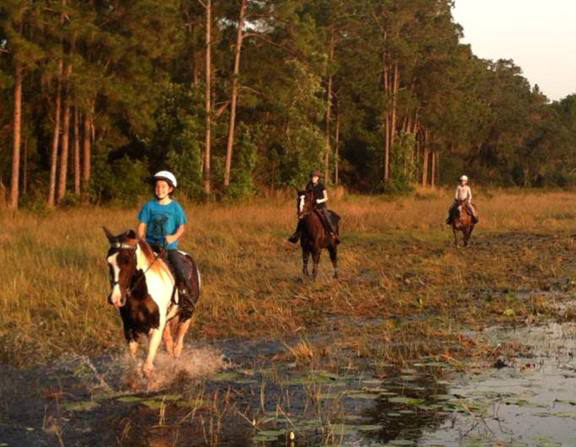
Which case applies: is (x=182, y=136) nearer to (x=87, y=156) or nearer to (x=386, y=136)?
(x=87, y=156)

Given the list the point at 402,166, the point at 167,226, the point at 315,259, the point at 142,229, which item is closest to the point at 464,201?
the point at 315,259

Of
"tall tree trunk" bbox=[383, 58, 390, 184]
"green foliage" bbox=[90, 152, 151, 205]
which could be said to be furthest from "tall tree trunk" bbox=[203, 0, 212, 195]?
"tall tree trunk" bbox=[383, 58, 390, 184]

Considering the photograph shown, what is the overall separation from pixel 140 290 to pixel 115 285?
0.58m

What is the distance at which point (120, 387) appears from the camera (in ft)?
28.5

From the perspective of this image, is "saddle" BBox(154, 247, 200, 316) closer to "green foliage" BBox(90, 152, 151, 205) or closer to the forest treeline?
the forest treeline

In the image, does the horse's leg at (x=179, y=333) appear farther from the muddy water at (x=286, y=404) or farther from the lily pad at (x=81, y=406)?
the lily pad at (x=81, y=406)

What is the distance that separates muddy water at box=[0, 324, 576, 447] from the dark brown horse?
25.7ft

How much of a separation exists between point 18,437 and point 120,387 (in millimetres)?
1755

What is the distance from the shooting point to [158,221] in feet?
30.9

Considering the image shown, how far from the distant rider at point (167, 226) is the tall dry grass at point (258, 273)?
2.13m

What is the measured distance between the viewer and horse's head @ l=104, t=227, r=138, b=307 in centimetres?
787

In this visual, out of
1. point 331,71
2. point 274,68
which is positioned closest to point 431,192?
point 331,71

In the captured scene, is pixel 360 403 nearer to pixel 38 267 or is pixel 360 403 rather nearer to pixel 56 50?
pixel 38 267

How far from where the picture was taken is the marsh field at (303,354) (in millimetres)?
7305
